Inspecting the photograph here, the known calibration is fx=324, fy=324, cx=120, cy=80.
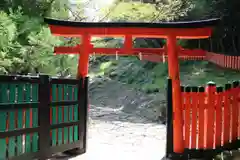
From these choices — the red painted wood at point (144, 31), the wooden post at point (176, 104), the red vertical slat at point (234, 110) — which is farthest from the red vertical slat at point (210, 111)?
the red painted wood at point (144, 31)

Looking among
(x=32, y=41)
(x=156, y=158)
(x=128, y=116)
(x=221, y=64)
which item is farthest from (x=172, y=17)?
(x=156, y=158)

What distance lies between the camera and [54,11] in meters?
9.90

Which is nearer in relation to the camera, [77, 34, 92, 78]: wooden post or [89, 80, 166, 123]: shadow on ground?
[77, 34, 92, 78]: wooden post

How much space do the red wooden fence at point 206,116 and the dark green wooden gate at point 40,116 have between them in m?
2.08

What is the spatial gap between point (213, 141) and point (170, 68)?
1.58 m

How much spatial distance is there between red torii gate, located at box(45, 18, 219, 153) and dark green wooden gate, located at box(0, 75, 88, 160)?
86cm

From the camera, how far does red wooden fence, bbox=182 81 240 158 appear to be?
19.4ft

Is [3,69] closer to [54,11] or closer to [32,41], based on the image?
[32,41]

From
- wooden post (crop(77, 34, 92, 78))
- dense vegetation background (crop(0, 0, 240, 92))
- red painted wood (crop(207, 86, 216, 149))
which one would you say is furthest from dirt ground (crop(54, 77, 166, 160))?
wooden post (crop(77, 34, 92, 78))

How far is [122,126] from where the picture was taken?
11.5 m

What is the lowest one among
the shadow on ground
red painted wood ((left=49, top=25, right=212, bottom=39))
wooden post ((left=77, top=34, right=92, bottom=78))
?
the shadow on ground

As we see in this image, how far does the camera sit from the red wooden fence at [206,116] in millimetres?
5898

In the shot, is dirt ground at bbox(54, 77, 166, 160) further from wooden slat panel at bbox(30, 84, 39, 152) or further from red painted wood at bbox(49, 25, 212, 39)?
red painted wood at bbox(49, 25, 212, 39)

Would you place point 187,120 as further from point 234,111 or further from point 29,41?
point 29,41
